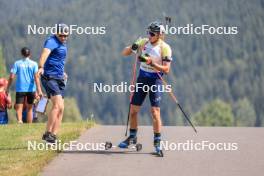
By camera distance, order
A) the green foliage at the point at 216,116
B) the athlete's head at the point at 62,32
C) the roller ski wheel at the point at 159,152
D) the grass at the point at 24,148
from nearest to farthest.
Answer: the grass at the point at 24,148, the roller ski wheel at the point at 159,152, the athlete's head at the point at 62,32, the green foliage at the point at 216,116

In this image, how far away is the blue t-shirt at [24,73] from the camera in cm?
1967

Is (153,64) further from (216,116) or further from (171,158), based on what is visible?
(216,116)

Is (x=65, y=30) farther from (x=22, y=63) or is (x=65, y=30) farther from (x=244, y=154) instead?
(x=22, y=63)

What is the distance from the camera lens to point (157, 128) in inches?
539

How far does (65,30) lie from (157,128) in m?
2.21

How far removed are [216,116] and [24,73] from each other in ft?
504

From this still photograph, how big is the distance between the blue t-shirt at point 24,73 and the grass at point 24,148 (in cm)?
234

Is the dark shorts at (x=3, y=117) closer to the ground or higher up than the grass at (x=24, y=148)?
higher up

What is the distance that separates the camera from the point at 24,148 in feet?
44.5

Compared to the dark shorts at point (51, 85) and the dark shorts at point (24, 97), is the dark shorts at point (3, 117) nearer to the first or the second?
the dark shorts at point (24, 97)

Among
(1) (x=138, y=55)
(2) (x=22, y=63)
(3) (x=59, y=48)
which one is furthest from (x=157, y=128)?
(2) (x=22, y=63)

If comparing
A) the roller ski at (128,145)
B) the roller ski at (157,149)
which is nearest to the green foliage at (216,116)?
the roller ski at (128,145)

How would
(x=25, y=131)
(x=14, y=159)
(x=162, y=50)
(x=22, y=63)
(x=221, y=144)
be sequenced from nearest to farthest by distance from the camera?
(x=14, y=159)
(x=162, y=50)
(x=221, y=144)
(x=25, y=131)
(x=22, y=63)

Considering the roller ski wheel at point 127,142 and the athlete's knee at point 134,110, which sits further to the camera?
the roller ski wheel at point 127,142
